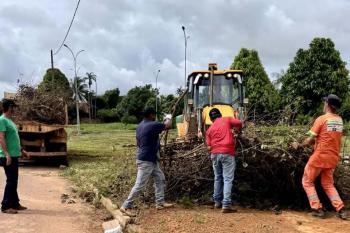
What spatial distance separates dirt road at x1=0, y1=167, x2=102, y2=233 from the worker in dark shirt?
82cm

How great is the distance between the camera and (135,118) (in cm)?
5291

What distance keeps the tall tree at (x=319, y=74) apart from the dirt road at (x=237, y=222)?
21.6m

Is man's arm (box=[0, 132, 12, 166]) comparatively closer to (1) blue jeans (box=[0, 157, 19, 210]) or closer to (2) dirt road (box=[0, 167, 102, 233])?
(1) blue jeans (box=[0, 157, 19, 210])

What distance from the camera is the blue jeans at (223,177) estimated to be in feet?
26.0

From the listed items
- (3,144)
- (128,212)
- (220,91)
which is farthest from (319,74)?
(3,144)

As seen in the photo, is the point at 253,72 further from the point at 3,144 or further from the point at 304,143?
the point at 3,144

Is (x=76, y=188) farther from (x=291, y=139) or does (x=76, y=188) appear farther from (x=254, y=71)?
(x=254, y=71)

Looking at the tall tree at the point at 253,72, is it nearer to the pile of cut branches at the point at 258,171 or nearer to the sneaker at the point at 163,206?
the pile of cut branches at the point at 258,171

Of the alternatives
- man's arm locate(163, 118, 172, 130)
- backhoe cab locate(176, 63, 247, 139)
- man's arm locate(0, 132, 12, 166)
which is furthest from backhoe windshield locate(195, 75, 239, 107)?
man's arm locate(0, 132, 12, 166)

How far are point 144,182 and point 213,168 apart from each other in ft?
4.00

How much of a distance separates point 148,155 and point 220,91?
5.23 meters

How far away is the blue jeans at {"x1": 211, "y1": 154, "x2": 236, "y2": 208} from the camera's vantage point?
792 centimetres

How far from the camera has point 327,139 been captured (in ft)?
25.0

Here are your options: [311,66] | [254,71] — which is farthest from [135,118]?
[311,66]
